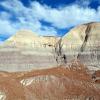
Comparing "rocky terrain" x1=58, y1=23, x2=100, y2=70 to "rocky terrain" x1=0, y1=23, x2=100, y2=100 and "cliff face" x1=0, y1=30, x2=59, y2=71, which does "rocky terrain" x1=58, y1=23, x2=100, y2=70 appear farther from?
"cliff face" x1=0, y1=30, x2=59, y2=71

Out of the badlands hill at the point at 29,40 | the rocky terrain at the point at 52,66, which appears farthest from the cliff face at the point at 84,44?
the badlands hill at the point at 29,40

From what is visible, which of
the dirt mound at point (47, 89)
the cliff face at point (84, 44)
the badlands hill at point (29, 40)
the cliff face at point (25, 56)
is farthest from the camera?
the badlands hill at point (29, 40)

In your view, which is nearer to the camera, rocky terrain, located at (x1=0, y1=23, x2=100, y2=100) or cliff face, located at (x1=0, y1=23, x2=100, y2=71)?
rocky terrain, located at (x1=0, y1=23, x2=100, y2=100)

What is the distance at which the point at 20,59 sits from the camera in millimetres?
95625

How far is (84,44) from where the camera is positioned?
10419 centimetres

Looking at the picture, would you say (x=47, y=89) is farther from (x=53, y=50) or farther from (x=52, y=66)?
(x=53, y=50)

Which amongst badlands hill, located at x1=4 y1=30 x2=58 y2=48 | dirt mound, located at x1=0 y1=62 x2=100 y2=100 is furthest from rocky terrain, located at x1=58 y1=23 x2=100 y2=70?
dirt mound, located at x1=0 y1=62 x2=100 y2=100

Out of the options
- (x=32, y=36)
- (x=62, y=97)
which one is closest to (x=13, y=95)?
(x=62, y=97)

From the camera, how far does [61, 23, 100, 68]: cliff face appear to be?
94.2m

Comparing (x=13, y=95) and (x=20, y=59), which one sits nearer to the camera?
(x=13, y=95)

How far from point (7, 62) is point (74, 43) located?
Answer: 23.4 meters

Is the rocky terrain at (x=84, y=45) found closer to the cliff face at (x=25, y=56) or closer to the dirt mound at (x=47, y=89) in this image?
the cliff face at (x=25, y=56)

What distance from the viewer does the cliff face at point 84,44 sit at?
9425cm

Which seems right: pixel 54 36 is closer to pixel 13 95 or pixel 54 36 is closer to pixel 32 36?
pixel 32 36
